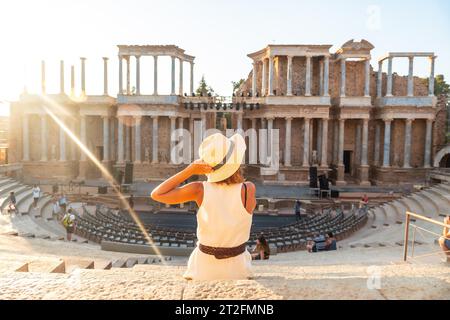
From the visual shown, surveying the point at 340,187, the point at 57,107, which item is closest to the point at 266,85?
the point at 340,187

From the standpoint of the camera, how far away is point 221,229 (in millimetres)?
3727

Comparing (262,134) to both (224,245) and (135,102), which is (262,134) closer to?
(135,102)

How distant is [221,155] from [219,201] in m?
0.48

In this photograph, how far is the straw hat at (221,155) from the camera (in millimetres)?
3639

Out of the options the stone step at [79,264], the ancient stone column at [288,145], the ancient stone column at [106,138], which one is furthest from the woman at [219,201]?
the ancient stone column at [106,138]

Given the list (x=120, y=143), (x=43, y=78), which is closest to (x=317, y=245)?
(x=120, y=143)

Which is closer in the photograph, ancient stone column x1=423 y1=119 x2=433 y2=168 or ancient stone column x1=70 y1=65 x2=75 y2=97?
ancient stone column x1=423 y1=119 x2=433 y2=168

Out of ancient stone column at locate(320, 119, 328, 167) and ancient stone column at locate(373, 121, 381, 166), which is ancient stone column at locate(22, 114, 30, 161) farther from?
ancient stone column at locate(373, 121, 381, 166)

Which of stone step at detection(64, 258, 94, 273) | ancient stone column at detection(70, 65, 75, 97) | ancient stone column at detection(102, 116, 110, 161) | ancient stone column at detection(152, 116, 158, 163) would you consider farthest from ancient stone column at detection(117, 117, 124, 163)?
stone step at detection(64, 258, 94, 273)

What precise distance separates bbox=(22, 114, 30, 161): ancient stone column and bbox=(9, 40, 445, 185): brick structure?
4.0 inches

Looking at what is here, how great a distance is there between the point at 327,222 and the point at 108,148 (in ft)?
81.9

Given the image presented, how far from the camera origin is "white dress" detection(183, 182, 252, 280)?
3.71m

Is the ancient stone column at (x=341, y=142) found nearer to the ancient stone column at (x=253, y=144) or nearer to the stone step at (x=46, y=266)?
the ancient stone column at (x=253, y=144)
